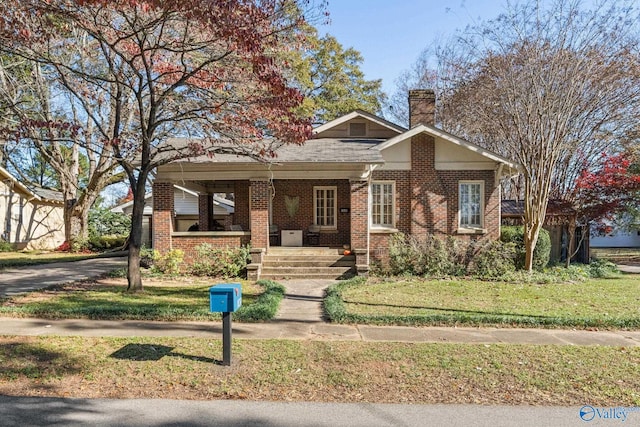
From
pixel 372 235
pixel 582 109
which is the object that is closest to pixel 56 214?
pixel 372 235

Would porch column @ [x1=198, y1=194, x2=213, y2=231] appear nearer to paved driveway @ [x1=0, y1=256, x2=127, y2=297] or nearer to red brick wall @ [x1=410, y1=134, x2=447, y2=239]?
paved driveway @ [x1=0, y1=256, x2=127, y2=297]

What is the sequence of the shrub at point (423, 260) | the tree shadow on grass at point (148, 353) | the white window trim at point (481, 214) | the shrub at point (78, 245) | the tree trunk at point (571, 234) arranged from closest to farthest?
the tree shadow on grass at point (148, 353)
the shrub at point (423, 260)
the white window trim at point (481, 214)
the tree trunk at point (571, 234)
the shrub at point (78, 245)

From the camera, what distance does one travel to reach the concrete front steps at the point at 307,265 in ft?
40.2

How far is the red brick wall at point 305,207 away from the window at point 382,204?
1.48 m

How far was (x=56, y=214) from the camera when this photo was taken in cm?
2791

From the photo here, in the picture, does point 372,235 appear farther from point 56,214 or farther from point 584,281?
point 56,214

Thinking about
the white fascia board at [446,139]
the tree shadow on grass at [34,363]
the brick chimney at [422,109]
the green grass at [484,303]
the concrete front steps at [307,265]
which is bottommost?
the green grass at [484,303]

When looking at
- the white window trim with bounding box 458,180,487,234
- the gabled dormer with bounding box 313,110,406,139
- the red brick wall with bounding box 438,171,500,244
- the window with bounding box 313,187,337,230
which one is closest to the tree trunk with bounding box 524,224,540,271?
the red brick wall with bounding box 438,171,500,244

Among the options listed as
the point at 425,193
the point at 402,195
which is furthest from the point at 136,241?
the point at 425,193

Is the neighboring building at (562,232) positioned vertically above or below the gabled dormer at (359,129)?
below

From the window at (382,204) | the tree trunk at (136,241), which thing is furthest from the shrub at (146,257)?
the window at (382,204)

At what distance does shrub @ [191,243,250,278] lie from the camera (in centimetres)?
1253

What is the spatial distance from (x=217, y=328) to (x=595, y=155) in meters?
22.7

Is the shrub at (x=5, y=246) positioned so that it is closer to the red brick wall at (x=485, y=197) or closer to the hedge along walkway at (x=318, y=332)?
the hedge along walkway at (x=318, y=332)
